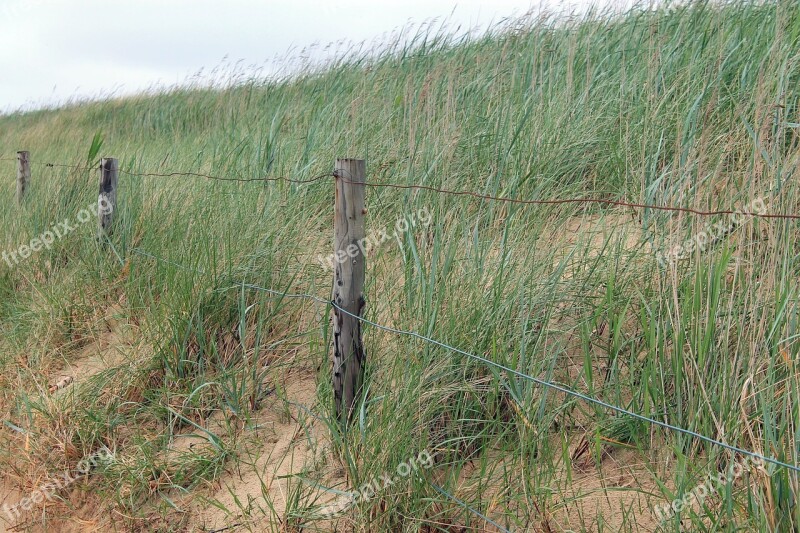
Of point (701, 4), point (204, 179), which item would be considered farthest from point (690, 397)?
point (701, 4)

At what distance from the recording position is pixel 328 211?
14.6ft

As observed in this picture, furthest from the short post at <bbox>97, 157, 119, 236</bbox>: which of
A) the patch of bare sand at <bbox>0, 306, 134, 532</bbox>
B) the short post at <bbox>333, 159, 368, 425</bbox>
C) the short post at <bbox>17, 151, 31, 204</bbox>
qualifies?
the short post at <bbox>333, 159, 368, 425</bbox>

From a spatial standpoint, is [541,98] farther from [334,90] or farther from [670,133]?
[334,90]

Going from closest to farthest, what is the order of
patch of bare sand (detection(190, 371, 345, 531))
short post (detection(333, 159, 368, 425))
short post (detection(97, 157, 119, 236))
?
patch of bare sand (detection(190, 371, 345, 531)), short post (detection(333, 159, 368, 425)), short post (detection(97, 157, 119, 236))

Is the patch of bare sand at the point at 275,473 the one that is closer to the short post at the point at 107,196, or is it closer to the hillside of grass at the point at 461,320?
the hillside of grass at the point at 461,320

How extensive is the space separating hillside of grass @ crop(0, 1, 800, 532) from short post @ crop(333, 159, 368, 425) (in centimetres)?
9

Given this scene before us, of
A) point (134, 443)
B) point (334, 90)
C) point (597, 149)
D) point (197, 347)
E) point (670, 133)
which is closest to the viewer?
point (134, 443)

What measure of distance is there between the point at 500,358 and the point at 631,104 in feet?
7.96

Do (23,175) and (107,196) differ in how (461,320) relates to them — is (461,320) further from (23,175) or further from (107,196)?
(23,175)

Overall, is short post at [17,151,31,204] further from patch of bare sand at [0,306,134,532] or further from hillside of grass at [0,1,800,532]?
patch of bare sand at [0,306,134,532]

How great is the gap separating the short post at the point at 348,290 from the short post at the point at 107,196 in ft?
7.94

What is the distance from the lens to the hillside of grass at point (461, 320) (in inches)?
91.3

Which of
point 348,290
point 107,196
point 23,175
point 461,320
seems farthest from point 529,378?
point 23,175

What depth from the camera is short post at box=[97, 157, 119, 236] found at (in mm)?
4594
